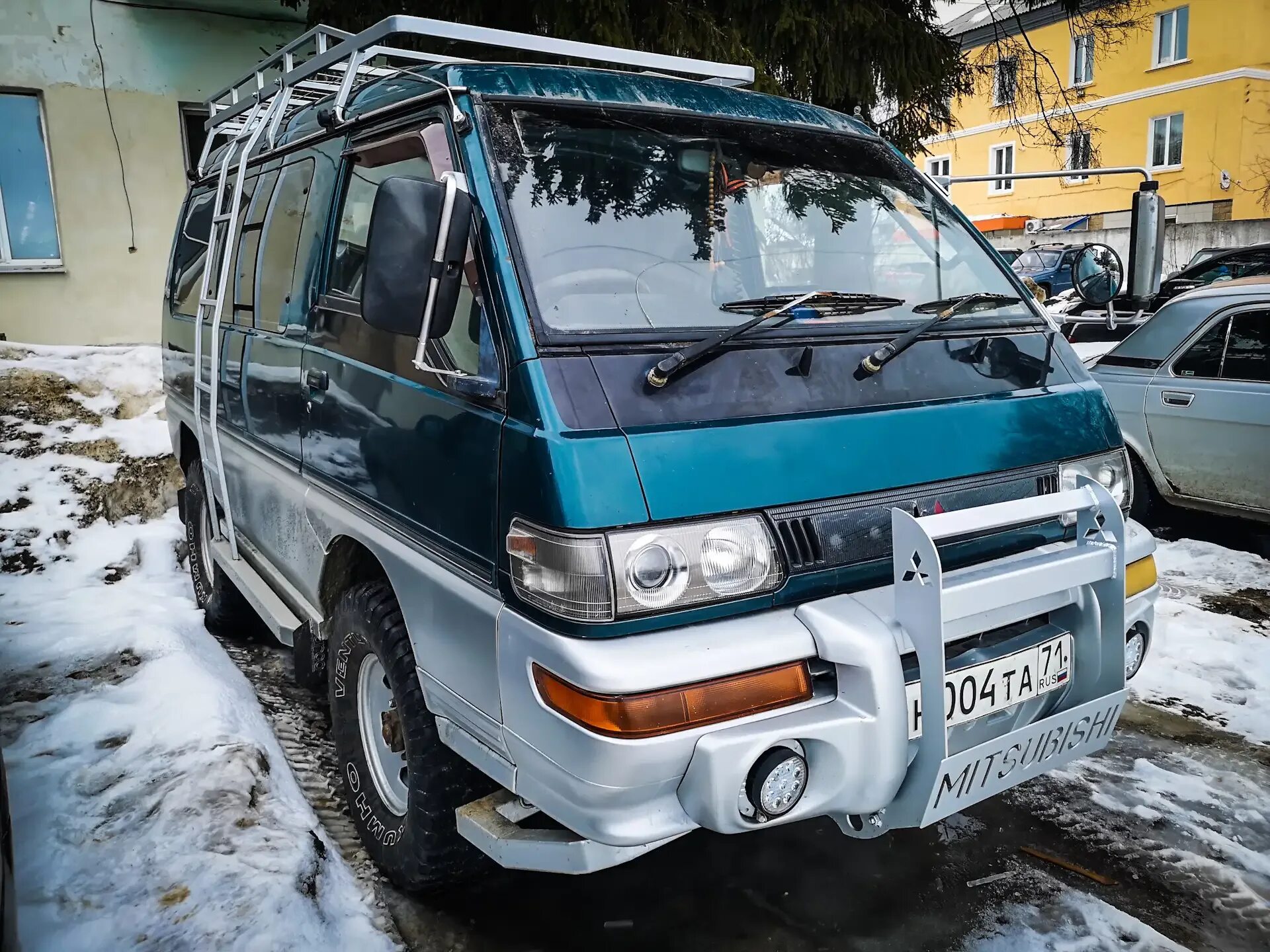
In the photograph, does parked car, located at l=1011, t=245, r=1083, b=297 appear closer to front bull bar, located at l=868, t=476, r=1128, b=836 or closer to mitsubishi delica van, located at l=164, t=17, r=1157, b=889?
mitsubishi delica van, located at l=164, t=17, r=1157, b=889

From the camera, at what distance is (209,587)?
5.09 metres

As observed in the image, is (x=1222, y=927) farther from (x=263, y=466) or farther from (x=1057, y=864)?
(x=263, y=466)

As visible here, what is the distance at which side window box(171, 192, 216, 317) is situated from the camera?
4.90 metres

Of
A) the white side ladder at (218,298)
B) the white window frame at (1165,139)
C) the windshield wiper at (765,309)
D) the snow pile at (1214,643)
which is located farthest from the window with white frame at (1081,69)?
the windshield wiper at (765,309)

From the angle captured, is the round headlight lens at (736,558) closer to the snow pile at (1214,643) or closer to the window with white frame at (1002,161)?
the snow pile at (1214,643)

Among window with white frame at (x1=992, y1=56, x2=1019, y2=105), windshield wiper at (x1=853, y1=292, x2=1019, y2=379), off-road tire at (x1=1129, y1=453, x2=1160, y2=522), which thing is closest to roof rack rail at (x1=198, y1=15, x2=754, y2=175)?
windshield wiper at (x1=853, y1=292, x2=1019, y2=379)

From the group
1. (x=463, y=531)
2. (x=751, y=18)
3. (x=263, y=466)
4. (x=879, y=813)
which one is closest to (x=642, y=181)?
(x=463, y=531)

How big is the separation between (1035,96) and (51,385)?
8.84 meters

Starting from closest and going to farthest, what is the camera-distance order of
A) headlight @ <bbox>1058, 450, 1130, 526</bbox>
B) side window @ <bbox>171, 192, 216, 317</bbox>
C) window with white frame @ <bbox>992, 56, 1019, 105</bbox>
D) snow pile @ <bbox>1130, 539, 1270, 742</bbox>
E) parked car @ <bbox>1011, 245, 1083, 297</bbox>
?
headlight @ <bbox>1058, 450, 1130, 526</bbox> → snow pile @ <bbox>1130, 539, 1270, 742</bbox> → side window @ <bbox>171, 192, 216, 317</bbox> → window with white frame @ <bbox>992, 56, 1019, 105</bbox> → parked car @ <bbox>1011, 245, 1083, 297</bbox>

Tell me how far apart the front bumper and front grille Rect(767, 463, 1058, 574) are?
10cm

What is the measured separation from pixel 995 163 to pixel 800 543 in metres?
35.6

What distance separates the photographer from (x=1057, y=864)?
308cm

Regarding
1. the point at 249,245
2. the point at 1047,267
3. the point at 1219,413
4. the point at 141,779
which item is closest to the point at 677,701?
the point at 141,779

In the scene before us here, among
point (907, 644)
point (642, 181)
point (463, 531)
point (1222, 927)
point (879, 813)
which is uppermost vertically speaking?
point (642, 181)
